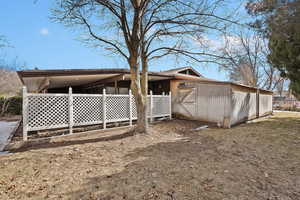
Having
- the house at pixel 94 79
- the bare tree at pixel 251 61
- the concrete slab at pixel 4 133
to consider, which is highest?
the bare tree at pixel 251 61

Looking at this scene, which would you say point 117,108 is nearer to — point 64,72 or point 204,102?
point 64,72

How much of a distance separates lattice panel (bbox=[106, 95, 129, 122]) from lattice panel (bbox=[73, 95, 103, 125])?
378 millimetres

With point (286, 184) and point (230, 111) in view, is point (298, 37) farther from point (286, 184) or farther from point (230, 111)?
point (286, 184)

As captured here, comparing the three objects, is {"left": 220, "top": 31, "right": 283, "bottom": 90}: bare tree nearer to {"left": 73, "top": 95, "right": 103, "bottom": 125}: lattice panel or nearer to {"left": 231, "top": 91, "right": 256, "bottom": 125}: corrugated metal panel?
{"left": 231, "top": 91, "right": 256, "bottom": 125}: corrugated metal panel

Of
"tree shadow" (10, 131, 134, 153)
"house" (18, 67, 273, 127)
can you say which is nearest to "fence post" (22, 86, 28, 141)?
"tree shadow" (10, 131, 134, 153)

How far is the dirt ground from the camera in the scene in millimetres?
2309

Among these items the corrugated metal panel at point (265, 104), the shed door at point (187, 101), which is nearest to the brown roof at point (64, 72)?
the shed door at point (187, 101)

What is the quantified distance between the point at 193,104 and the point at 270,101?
34.3 feet

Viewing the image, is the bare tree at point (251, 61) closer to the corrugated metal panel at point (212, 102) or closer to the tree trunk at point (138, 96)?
the corrugated metal panel at point (212, 102)

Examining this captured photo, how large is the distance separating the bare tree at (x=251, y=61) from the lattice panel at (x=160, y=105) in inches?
151

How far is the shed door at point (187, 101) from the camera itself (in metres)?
9.17

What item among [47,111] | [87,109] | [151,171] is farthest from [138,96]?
[47,111]

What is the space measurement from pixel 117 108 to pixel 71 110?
6.70ft

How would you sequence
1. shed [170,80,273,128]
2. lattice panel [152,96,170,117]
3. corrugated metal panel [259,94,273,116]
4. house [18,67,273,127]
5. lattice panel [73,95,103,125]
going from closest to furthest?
lattice panel [73,95,103,125] → house [18,67,273,127] → shed [170,80,273,128] → lattice panel [152,96,170,117] → corrugated metal panel [259,94,273,116]
